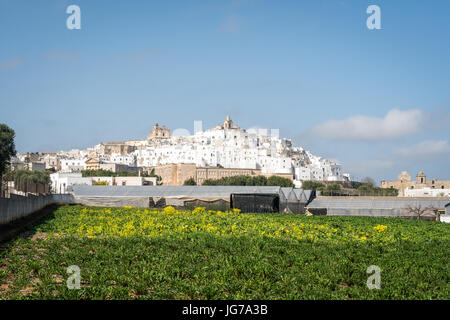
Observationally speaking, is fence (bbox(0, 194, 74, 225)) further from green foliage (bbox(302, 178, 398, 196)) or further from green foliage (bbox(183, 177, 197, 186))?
green foliage (bbox(183, 177, 197, 186))

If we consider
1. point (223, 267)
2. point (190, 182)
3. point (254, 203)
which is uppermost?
point (190, 182)

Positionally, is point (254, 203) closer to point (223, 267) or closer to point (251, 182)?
point (223, 267)

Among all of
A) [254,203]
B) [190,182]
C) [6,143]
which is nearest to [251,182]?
[190,182]

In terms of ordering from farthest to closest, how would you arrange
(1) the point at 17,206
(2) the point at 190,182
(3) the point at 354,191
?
(2) the point at 190,182 → (3) the point at 354,191 → (1) the point at 17,206

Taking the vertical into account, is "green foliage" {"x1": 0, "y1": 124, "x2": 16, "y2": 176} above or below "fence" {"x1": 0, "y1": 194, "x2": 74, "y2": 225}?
above

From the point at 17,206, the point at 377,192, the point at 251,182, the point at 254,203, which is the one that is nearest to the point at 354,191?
the point at 377,192

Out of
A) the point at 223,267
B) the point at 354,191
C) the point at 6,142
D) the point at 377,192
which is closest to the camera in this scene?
the point at 223,267

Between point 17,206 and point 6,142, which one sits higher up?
point 6,142

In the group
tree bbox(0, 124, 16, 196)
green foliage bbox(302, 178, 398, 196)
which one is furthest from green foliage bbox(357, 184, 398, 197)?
tree bbox(0, 124, 16, 196)

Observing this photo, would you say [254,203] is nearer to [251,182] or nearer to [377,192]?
[377,192]

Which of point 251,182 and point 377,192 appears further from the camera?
point 251,182

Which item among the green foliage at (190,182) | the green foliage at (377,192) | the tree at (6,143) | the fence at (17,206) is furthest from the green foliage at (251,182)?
the fence at (17,206)

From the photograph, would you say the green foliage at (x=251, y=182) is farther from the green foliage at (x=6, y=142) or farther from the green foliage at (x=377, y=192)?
the green foliage at (x=6, y=142)

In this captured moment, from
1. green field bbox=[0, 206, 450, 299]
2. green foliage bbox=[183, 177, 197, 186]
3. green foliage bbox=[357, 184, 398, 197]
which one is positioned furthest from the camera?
green foliage bbox=[183, 177, 197, 186]
